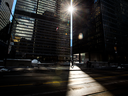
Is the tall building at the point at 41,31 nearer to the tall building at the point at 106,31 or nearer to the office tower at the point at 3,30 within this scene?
the office tower at the point at 3,30

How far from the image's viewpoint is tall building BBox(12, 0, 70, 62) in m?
71.2

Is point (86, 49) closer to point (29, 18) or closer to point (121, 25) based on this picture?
point (121, 25)

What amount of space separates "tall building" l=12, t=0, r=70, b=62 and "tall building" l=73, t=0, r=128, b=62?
34128mm

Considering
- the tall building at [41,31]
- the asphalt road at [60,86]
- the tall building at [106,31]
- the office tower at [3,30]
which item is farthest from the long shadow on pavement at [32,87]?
the tall building at [41,31]

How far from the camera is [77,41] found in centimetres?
6031

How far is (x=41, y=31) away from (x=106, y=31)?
66.3 m

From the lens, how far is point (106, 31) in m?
40.2

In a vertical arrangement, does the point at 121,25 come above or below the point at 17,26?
below

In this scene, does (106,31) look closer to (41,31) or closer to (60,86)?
(60,86)

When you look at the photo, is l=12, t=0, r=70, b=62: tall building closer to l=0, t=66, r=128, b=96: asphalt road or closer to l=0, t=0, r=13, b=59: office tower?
l=0, t=0, r=13, b=59: office tower

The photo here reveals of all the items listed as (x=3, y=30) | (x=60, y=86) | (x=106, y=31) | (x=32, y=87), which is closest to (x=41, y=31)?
(x=3, y=30)

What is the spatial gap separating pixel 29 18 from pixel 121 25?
288 feet

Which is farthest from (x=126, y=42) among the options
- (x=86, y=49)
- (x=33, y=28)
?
(x=33, y=28)

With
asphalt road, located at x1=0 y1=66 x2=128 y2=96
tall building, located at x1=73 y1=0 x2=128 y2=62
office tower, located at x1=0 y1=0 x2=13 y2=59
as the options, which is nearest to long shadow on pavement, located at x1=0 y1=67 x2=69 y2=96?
asphalt road, located at x1=0 y1=66 x2=128 y2=96
